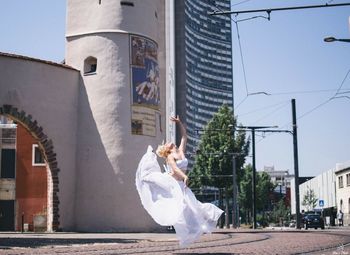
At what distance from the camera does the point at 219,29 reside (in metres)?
134

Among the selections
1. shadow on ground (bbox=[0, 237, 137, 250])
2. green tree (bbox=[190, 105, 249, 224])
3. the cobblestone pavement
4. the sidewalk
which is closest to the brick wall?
the sidewalk

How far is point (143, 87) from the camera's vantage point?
103 feet

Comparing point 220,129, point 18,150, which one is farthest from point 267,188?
point 18,150

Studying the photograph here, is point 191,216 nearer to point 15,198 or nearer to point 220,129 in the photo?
point 15,198

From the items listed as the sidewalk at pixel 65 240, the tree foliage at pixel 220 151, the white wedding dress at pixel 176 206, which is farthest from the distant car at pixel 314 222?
the white wedding dress at pixel 176 206

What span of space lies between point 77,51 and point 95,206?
343 inches

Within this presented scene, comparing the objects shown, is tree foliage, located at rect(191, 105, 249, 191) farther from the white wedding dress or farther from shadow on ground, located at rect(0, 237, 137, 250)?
the white wedding dress

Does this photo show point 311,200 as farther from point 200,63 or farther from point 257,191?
point 200,63

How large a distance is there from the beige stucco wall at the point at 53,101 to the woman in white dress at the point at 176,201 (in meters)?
19.3

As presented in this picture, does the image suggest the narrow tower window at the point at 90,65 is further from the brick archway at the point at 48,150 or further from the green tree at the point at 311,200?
the green tree at the point at 311,200

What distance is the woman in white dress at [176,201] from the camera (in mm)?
10297

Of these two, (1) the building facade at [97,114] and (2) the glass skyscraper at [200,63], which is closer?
(1) the building facade at [97,114]

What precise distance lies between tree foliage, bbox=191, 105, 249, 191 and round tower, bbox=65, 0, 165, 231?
1757cm

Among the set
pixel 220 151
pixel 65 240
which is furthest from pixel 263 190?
pixel 65 240
